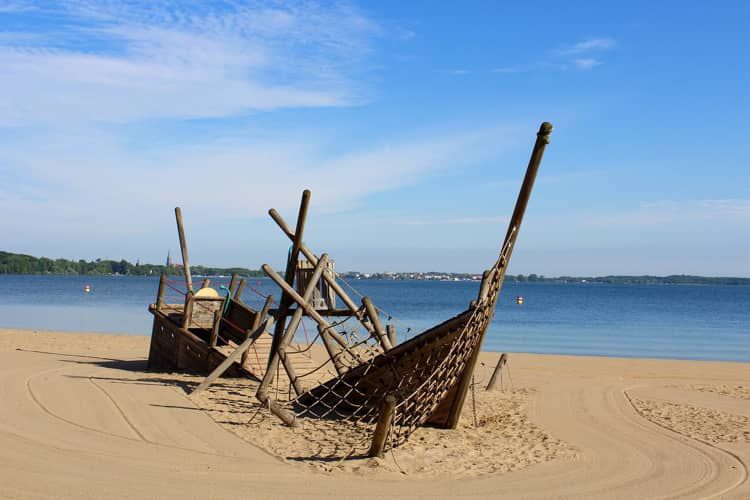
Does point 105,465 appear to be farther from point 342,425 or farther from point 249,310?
point 249,310

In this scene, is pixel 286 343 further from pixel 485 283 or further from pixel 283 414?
pixel 485 283

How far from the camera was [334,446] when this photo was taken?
7711 millimetres

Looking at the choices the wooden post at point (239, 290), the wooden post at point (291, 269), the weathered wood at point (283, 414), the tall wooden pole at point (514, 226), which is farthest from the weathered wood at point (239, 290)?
the tall wooden pole at point (514, 226)

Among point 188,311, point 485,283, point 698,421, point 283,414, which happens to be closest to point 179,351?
point 188,311

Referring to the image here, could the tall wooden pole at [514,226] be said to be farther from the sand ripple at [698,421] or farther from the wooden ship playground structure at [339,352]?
the sand ripple at [698,421]

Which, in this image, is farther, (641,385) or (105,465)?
(641,385)

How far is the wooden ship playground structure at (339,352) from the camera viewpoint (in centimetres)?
812

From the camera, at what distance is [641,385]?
1404 centimetres

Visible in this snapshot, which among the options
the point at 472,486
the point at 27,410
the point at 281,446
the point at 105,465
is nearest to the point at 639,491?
the point at 472,486

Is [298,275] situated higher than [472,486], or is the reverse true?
[298,275]

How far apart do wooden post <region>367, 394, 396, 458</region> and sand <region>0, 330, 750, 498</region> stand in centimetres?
15

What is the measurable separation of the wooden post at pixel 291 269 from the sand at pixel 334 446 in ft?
3.31

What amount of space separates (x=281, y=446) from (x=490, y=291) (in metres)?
2.81

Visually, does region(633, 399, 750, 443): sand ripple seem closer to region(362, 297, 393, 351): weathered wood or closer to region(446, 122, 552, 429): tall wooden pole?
region(446, 122, 552, 429): tall wooden pole
